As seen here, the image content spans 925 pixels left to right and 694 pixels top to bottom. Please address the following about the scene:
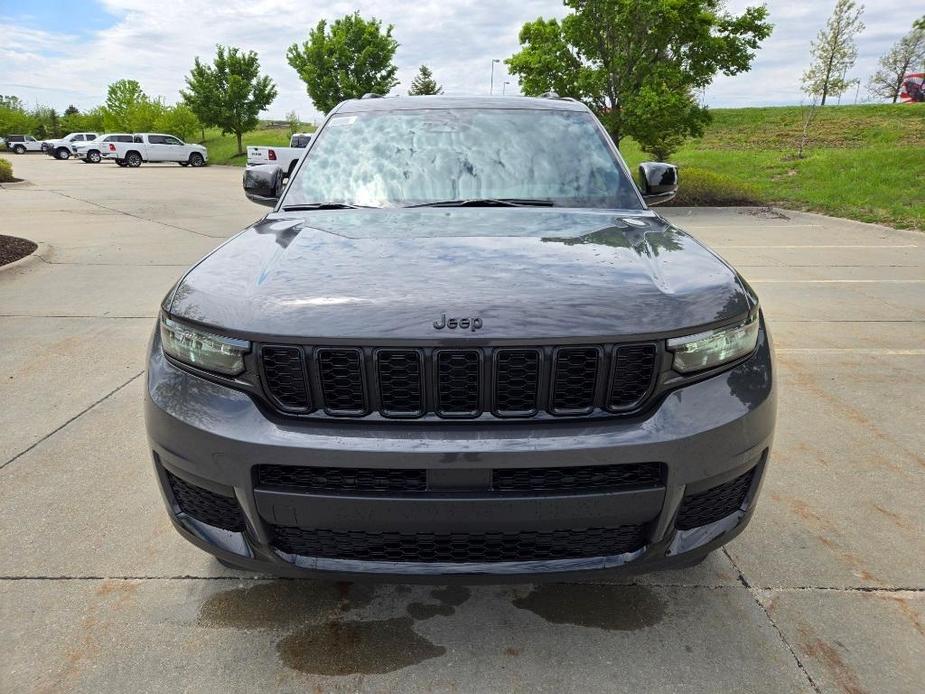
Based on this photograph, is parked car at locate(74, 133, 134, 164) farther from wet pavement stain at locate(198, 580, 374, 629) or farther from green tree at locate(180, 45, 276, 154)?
wet pavement stain at locate(198, 580, 374, 629)

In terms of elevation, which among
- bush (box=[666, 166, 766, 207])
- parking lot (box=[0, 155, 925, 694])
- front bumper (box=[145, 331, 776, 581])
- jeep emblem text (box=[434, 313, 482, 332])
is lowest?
bush (box=[666, 166, 766, 207])

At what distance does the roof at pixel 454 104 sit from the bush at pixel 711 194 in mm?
13847

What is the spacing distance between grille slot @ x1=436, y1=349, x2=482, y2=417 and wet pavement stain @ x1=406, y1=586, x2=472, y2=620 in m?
0.84

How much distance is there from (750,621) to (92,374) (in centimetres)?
437

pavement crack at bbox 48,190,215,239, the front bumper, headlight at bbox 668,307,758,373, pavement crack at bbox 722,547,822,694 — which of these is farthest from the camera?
pavement crack at bbox 48,190,215,239

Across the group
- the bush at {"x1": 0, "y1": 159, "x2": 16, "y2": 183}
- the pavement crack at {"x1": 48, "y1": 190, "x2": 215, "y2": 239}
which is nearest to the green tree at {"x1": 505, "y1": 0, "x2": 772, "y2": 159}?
the pavement crack at {"x1": 48, "y1": 190, "x2": 215, "y2": 239}

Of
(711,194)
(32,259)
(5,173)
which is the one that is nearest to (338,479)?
(32,259)

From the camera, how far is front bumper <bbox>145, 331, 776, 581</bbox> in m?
1.76

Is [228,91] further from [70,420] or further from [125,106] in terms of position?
[70,420]

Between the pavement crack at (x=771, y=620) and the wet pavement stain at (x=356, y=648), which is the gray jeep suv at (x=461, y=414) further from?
the pavement crack at (x=771, y=620)

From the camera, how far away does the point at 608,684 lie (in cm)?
206

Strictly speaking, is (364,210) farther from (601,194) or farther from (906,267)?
(906,267)

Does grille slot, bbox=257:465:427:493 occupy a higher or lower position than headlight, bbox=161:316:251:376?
lower

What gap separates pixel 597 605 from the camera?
2.40m
